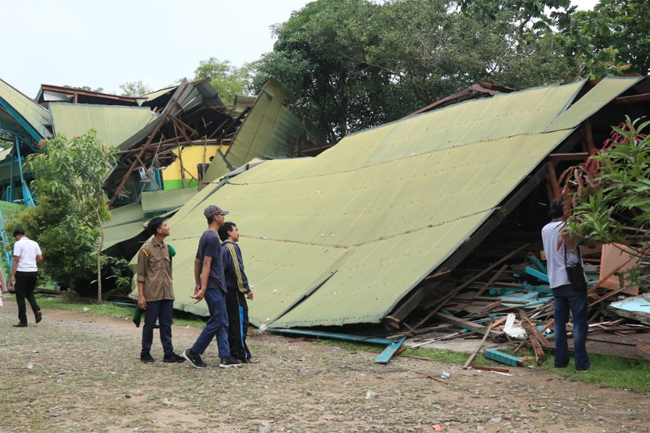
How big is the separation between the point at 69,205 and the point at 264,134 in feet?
26.9

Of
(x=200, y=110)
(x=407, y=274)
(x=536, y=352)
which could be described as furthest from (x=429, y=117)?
(x=200, y=110)

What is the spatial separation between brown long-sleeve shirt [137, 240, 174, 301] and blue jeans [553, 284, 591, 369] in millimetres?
4011

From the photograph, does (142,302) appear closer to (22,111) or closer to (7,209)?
(7,209)

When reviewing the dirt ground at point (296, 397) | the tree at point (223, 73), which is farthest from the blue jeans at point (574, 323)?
the tree at point (223, 73)

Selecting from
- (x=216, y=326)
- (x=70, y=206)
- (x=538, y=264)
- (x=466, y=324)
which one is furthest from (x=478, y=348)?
(x=70, y=206)

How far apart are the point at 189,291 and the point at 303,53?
17171 millimetres

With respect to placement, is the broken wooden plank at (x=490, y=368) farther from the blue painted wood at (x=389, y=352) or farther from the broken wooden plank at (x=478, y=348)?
the blue painted wood at (x=389, y=352)

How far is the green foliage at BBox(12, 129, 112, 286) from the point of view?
15625mm

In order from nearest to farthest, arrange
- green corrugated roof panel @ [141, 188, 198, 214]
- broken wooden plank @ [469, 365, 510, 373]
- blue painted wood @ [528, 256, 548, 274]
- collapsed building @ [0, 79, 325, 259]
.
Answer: broken wooden plank @ [469, 365, 510, 373]
blue painted wood @ [528, 256, 548, 274]
green corrugated roof panel @ [141, 188, 198, 214]
collapsed building @ [0, 79, 325, 259]

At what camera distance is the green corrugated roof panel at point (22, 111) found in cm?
2566

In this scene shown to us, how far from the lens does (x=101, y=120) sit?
26328 mm

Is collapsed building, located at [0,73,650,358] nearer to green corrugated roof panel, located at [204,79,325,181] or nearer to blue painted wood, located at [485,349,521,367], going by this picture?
blue painted wood, located at [485,349,521,367]

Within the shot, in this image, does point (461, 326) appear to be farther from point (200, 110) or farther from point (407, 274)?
point (200, 110)

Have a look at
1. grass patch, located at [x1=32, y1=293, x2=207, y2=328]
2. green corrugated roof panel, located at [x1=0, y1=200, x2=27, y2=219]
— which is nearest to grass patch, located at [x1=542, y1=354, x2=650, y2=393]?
grass patch, located at [x1=32, y1=293, x2=207, y2=328]
